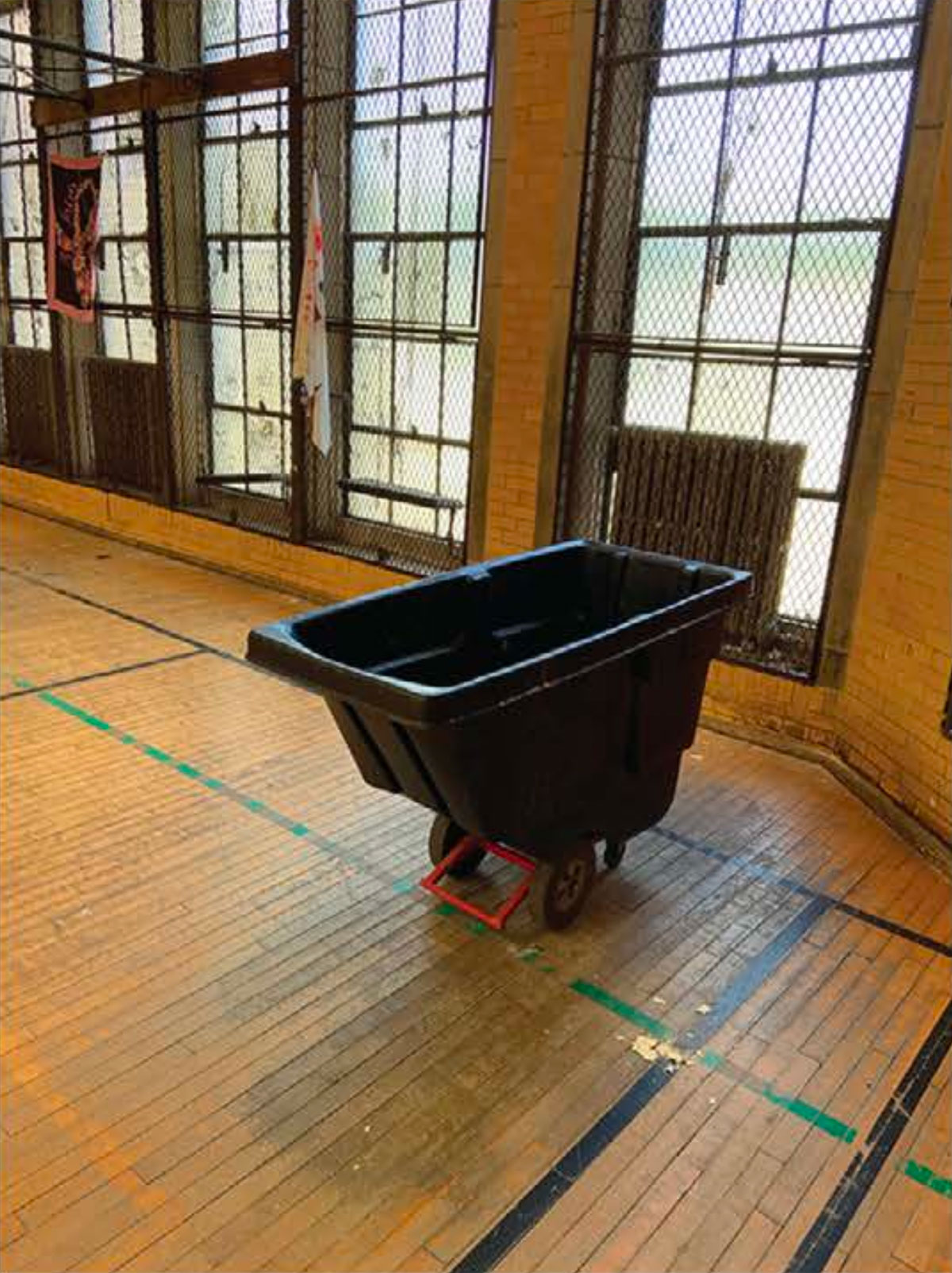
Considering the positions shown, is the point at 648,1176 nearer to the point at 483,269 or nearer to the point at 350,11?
the point at 483,269

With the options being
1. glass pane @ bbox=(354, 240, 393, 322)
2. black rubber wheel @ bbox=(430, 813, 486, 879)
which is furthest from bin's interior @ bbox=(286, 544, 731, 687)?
glass pane @ bbox=(354, 240, 393, 322)

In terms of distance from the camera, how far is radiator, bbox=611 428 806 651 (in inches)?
162

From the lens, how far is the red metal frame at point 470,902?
2830 millimetres

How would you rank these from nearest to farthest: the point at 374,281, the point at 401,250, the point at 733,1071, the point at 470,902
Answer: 1. the point at 733,1071
2. the point at 470,902
3. the point at 401,250
4. the point at 374,281

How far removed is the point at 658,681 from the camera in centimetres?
286

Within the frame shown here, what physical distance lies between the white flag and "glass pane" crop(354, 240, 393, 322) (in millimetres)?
303

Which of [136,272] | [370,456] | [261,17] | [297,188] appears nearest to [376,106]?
[297,188]

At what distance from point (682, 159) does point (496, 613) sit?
8.02 ft

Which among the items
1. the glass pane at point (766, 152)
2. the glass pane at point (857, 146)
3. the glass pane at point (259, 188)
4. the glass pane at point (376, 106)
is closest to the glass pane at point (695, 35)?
the glass pane at point (766, 152)

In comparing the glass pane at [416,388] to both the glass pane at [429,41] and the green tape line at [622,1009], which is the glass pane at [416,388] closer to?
the glass pane at [429,41]

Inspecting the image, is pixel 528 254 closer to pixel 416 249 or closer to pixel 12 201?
pixel 416 249

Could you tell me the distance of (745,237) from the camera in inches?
165

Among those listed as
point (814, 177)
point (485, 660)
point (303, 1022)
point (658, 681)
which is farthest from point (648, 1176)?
point (814, 177)

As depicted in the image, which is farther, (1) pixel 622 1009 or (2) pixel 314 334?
(2) pixel 314 334
